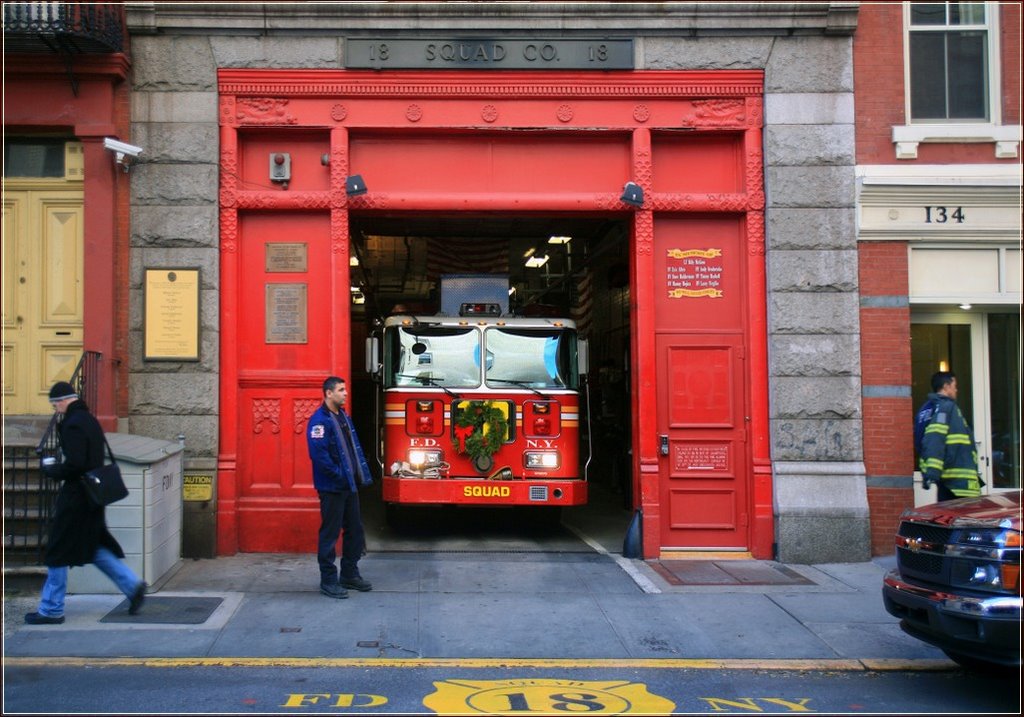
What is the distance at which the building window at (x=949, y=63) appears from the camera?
10.8m

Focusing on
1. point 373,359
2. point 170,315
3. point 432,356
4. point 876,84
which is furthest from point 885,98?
point 170,315

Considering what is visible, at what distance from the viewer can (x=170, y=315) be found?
10.2 m

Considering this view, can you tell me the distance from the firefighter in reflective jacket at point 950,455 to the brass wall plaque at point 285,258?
24.4 ft

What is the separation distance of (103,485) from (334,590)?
7.79 ft

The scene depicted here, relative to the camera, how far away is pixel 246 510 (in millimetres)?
10188

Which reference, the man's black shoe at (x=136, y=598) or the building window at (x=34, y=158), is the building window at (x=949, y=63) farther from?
the building window at (x=34, y=158)

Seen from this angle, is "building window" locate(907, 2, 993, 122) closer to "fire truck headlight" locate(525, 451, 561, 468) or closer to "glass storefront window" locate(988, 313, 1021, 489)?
"glass storefront window" locate(988, 313, 1021, 489)

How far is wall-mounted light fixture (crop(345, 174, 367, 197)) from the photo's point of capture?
10.3 meters

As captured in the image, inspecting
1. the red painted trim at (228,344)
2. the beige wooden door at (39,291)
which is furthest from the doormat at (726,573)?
the beige wooden door at (39,291)

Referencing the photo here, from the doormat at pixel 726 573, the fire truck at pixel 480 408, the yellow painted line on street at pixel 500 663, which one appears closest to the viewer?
the yellow painted line on street at pixel 500 663

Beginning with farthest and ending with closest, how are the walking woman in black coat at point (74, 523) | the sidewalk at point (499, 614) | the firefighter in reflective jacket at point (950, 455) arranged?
the firefighter in reflective jacket at point (950, 455) < the walking woman in black coat at point (74, 523) < the sidewalk at point (499, 614)

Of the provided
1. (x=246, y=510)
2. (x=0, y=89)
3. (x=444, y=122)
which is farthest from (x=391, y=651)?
(x=0, y=89)

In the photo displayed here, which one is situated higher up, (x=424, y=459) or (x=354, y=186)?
(x=354, y=186)

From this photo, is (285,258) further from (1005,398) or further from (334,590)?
(1005,398)
